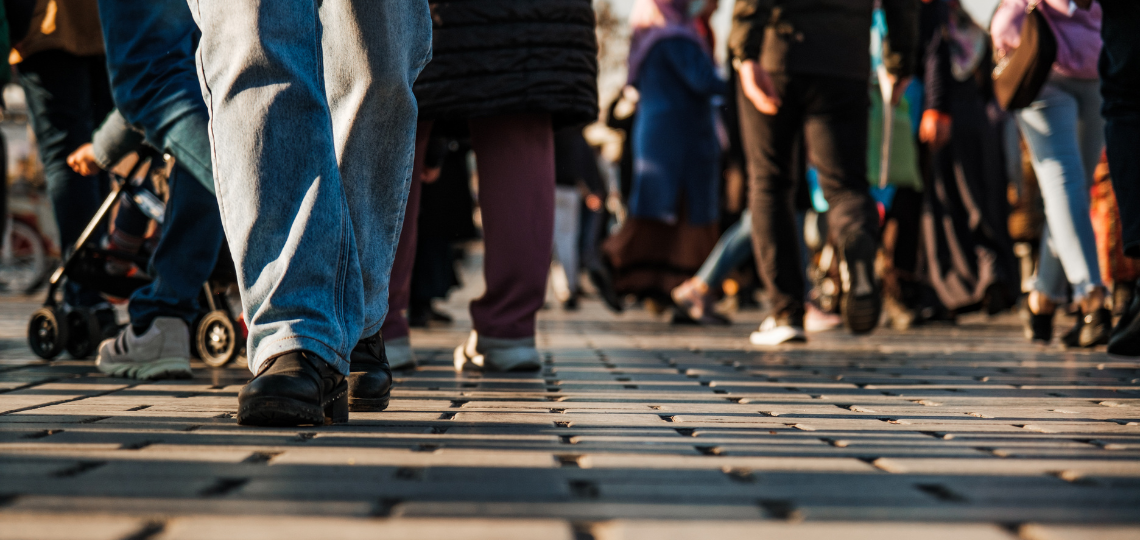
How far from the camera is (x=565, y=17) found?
3748 millimetres

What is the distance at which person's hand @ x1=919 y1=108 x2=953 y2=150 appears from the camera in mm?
6516

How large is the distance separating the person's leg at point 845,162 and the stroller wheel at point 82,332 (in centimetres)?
320

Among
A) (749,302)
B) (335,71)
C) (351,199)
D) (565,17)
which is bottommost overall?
(749,302)

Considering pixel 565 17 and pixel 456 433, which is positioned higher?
pixel 565 17

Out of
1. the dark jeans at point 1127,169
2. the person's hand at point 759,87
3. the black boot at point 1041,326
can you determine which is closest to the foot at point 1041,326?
the black boot at point 1041,326

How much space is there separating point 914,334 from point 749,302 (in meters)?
4.93

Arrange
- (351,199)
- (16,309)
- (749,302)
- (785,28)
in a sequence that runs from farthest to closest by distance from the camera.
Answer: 1. (749,302)
2. (16,309)
3. (785,28)
4. (351,199)

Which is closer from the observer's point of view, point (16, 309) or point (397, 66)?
point (397, 66)

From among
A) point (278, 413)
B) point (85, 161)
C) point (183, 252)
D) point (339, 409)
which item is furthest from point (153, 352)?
point (278, 413)

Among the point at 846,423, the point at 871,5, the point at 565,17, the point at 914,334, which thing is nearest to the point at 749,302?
the point at 914,334

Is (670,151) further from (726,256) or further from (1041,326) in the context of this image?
(1041,326)

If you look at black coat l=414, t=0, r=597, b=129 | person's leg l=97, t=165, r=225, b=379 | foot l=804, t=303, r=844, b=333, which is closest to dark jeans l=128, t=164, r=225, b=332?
person's leg l=97, t=165, r=225, b=379

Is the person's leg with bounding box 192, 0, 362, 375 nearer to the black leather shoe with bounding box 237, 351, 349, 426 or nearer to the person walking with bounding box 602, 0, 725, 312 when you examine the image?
the black leather shoe with bounding box 237, 351, 349, 426

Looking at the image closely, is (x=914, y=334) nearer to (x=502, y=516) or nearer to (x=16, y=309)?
(x=502, y=516)
